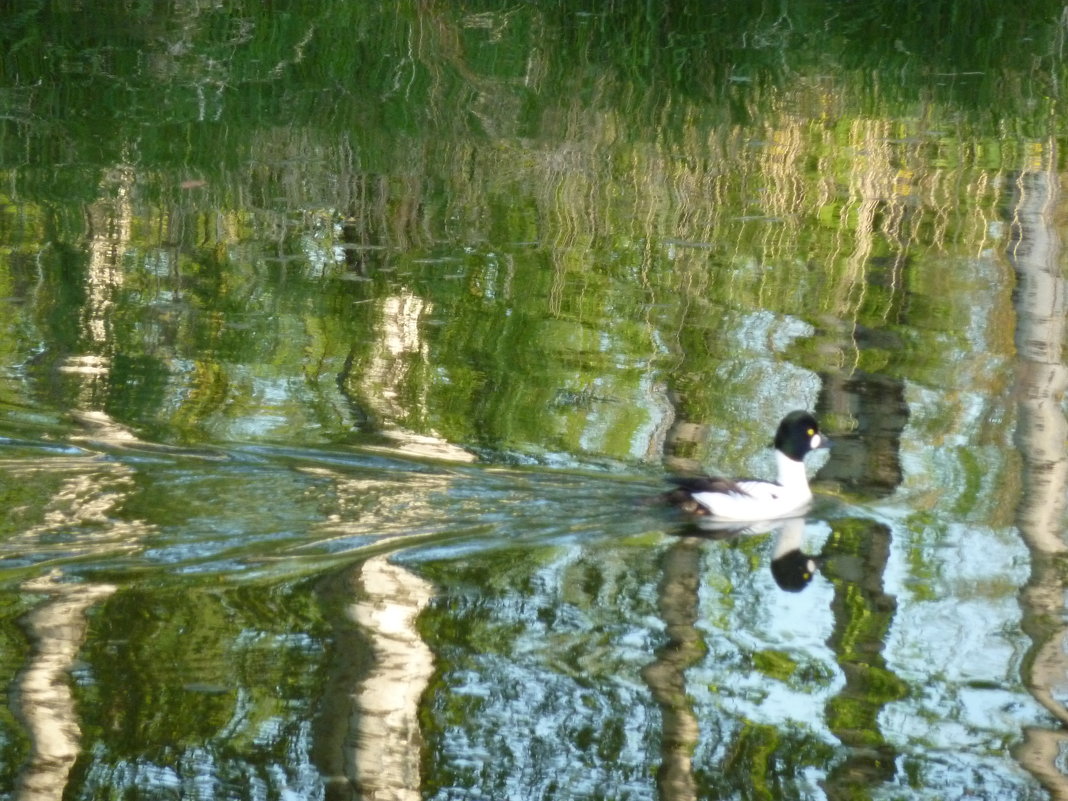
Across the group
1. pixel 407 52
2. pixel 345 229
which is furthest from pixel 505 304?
pixel 407 52

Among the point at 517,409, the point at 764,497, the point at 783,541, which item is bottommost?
the point at 783,541

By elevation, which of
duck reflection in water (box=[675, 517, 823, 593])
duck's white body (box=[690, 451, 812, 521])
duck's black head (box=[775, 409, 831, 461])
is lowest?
duck reflection in water (box=[675, 517, 823, 593])

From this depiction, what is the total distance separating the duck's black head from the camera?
7.16 meters

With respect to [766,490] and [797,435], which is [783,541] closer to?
[766,490]

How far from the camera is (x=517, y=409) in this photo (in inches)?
313

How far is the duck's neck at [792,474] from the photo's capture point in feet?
23.3

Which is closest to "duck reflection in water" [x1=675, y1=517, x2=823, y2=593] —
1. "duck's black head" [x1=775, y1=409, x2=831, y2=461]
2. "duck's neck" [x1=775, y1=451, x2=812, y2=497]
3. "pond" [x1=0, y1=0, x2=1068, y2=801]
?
"pond" [x1=0, y1=0, x2=1068, y2=801]

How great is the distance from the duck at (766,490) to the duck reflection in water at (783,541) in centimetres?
4

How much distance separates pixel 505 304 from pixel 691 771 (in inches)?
191

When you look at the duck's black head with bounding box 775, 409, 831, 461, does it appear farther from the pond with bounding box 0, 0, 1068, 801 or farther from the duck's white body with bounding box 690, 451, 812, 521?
the pond with bounding box 0, 0, 1068, 801

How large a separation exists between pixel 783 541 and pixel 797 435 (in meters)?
0.55

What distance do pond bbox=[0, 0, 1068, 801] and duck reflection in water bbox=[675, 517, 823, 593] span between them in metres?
0.02

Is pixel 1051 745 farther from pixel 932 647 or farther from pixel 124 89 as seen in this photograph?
pixel 124 89

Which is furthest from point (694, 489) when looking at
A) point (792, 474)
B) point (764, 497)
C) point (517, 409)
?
point (517, 409)
